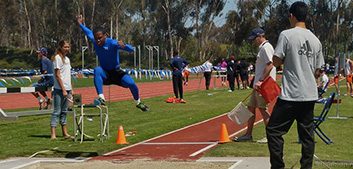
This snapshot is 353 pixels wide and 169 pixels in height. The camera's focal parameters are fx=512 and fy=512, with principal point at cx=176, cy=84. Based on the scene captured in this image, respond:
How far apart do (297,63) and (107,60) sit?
14.0 ft

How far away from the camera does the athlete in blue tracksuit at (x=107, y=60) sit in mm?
9164

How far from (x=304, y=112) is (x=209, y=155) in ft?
8.74

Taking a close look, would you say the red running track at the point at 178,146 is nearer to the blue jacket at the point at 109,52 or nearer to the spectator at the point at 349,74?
the blue jacket at the point at 109,52

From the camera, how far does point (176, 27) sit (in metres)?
87.4

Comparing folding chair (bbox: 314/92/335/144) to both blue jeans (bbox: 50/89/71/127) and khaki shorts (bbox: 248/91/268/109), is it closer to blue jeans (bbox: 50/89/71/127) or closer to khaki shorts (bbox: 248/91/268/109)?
khaki shorts (bbox: 248/91/268/109)

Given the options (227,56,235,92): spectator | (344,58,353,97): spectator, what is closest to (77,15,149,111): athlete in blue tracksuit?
(344,58,353,97): spectator

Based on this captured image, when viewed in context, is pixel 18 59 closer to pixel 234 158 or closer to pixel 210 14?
pixel 210 14

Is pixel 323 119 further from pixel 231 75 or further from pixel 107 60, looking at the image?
pixel 231 75

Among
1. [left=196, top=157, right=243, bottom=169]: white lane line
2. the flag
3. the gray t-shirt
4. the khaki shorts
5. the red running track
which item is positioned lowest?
the red running track

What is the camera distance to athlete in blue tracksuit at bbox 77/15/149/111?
9.16 meters

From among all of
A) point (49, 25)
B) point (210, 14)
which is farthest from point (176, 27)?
point (49, 25)

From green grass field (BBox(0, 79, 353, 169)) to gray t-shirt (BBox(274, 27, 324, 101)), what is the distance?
181cm

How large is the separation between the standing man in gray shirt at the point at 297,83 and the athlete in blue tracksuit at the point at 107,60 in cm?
361

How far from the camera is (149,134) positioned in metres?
11.6
